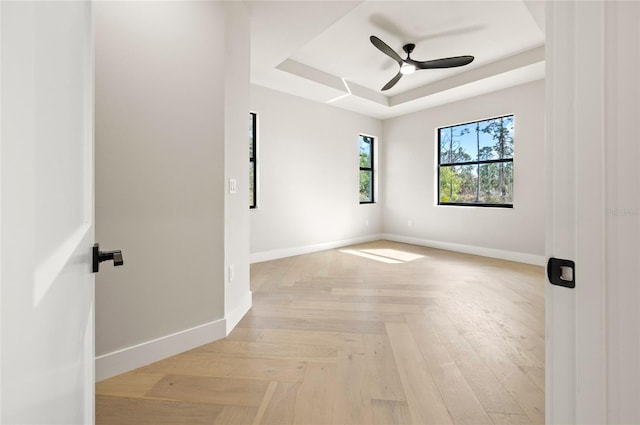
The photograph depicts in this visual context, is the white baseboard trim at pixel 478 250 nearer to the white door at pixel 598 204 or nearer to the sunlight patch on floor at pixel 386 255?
the sunlight patch on floor at pixel 386 255

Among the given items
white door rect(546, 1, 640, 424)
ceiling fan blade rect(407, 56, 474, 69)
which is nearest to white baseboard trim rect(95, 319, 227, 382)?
white door rect(546, 1, 640, 424)

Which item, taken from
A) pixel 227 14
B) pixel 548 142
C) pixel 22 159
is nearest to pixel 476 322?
pixel 548 142

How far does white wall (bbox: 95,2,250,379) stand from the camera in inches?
62.4

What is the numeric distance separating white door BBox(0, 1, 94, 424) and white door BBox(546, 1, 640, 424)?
2.58ft

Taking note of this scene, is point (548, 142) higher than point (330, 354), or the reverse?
point (548, 142)

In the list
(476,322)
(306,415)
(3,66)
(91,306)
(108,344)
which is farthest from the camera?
(476,322)

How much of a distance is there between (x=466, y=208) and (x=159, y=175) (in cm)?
484

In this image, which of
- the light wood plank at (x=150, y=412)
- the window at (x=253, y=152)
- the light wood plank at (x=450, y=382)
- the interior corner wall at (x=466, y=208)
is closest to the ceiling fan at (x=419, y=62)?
the interior corner wall at (x=466, y=208)

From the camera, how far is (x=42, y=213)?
358 millimetres

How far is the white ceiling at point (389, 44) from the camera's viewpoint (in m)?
2.83

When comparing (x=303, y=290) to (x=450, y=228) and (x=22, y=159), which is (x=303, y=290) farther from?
(x=450, y=228)

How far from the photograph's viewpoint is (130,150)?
5.40 ft

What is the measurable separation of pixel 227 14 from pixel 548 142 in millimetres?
2316

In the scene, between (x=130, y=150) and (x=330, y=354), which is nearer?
(x=130, y=150)
